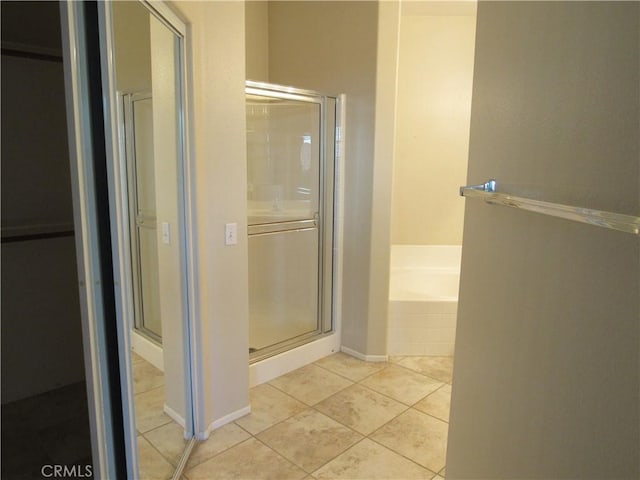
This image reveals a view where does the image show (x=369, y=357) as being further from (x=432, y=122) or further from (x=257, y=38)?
(x=257, y=38)

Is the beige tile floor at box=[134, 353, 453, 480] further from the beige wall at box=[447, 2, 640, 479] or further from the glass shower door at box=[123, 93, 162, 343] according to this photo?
the beige wall at box=[447, 2, 640, 479]

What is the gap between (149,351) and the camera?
1.77 meters

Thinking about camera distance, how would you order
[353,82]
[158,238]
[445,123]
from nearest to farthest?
[158,238] < [353,82] < [445,123]

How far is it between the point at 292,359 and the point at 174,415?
1.12 meters

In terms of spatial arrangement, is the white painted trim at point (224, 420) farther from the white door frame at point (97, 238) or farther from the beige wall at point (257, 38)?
the beige wall at point (257, 38)

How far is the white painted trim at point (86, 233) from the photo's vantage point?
97cm

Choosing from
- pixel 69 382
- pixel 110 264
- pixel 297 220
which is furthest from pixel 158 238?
pixel 297 220

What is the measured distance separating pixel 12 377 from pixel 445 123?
3.59 m

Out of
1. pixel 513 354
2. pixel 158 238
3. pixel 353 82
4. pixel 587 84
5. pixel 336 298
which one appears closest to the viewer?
pixel 587 84

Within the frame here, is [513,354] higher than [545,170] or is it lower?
lower

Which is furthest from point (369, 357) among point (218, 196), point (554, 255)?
point (554, 255)

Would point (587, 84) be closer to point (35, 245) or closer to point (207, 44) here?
point (35, 245)

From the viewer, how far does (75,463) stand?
42.1 inches

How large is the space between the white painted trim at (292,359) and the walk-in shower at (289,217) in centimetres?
6
